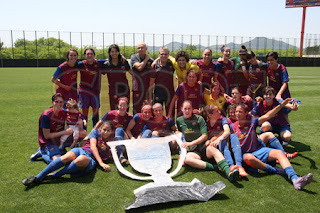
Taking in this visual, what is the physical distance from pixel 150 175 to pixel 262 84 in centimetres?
301

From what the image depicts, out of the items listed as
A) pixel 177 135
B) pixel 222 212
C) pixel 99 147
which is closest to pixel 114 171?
pixel 99 147

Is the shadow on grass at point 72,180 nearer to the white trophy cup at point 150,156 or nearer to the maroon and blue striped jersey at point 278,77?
the white trophy cup at point 150,156

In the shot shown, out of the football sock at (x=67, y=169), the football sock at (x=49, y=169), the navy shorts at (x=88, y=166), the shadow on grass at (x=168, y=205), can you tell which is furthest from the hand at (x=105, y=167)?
the shadow on grass at (x=168, y=205)

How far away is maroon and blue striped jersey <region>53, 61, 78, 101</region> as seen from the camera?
16.6ft

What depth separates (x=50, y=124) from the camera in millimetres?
4074

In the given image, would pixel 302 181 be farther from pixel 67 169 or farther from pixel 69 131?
pixel 69 131

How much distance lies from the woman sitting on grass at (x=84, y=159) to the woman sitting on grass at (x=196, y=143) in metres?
1.10

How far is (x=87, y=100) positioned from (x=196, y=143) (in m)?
2.36

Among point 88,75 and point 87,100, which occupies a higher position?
point 88,75

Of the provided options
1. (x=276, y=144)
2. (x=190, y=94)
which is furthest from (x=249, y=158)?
(x=190, y=94)

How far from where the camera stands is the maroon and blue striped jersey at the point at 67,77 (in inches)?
199

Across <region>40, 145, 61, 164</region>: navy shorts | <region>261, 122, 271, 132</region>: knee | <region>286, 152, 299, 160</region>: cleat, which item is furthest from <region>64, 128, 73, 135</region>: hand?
<region>286, 152, 299, 160</region>: cleat

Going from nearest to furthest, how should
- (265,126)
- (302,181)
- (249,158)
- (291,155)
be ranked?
(302,181), (249,158), (291,155), (265,126)

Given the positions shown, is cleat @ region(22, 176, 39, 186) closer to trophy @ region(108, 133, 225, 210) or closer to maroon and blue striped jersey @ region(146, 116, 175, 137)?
trophy @ region(108, 133, 225, 210)
